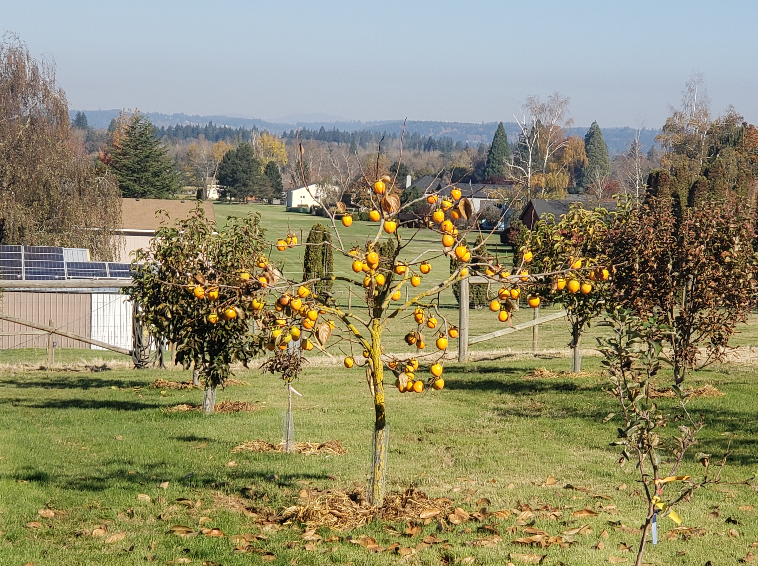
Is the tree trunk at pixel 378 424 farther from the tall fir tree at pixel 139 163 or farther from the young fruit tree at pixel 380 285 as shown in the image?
the tall fir tree at pixel 139 163

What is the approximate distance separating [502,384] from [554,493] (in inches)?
268

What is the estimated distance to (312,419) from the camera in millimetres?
11375

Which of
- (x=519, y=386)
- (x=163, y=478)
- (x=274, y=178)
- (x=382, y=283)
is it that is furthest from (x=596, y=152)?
(x=382, y=283)

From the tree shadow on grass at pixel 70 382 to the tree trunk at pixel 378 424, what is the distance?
9.55 m

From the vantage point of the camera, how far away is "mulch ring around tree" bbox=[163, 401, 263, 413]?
1220 centimetres

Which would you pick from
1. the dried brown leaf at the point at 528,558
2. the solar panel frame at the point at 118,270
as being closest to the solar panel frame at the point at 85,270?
the solar panel frame at the point at 118,270

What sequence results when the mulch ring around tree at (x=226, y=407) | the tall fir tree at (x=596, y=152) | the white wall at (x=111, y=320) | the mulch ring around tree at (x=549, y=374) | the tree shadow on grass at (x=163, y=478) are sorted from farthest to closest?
1. the tall fir tree at (x=596, y=152)
2. the white wall at (x=111, y=320)
3. the mulch ring around tree at (x=549, y=374)
4. the mulch ring around tree at (x=226, y=407)
5. the tree shadow on grass at (x=163, y=478)

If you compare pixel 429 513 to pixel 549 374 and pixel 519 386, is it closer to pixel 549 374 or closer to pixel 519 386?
pixel 519 386

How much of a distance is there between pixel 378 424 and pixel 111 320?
20.3 m

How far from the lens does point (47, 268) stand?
2489 centimetres

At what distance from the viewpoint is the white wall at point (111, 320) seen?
24.6 meters

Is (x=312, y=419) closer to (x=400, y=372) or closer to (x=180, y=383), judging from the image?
(x=180, y=383)

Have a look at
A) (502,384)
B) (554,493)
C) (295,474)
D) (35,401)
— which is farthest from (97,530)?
(502,384)

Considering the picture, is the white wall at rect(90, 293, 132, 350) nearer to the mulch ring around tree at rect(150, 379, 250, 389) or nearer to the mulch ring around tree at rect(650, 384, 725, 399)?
the mulch ring around tree at rect(150, 379, 250, 389)
